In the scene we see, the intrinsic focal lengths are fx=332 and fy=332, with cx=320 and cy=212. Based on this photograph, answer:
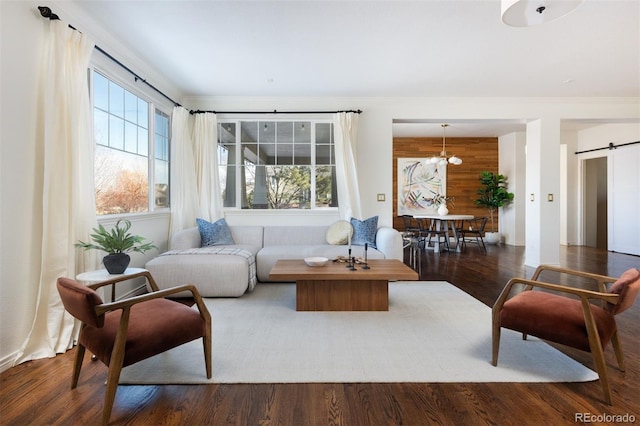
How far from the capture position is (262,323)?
2787mm

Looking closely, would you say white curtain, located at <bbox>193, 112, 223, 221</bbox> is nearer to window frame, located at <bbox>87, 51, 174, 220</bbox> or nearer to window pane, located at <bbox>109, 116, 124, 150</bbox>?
window frame, located at <bbox>87, 51, 174, 220</bbox>

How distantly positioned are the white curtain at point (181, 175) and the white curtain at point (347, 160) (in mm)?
2105

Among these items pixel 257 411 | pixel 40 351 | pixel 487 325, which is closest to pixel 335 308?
pixel 487 325

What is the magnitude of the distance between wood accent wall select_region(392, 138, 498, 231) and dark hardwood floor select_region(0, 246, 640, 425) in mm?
6698

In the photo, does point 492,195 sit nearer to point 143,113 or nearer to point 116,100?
point 143,113

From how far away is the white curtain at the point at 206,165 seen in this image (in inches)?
190

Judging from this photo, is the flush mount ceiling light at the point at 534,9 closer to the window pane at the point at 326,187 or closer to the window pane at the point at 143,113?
the window pane at the point at 326,187

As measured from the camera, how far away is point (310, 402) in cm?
170

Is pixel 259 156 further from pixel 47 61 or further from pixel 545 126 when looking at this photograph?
pixel 545 126

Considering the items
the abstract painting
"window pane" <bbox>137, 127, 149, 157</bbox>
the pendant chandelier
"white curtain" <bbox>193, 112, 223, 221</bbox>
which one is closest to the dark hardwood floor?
"window pane" <bbox>137, 127, 149, 157</bbox>

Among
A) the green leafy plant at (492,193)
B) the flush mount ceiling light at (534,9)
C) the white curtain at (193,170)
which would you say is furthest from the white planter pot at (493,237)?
the flush mount ceiling light at (534,9)

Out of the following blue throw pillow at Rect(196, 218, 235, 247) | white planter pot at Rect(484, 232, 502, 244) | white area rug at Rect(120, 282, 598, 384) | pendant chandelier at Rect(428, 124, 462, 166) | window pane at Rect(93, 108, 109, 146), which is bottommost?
white area rug at Rect(120, 282, 598, 384)

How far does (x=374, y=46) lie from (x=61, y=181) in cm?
297

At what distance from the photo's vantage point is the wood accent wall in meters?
8.35
